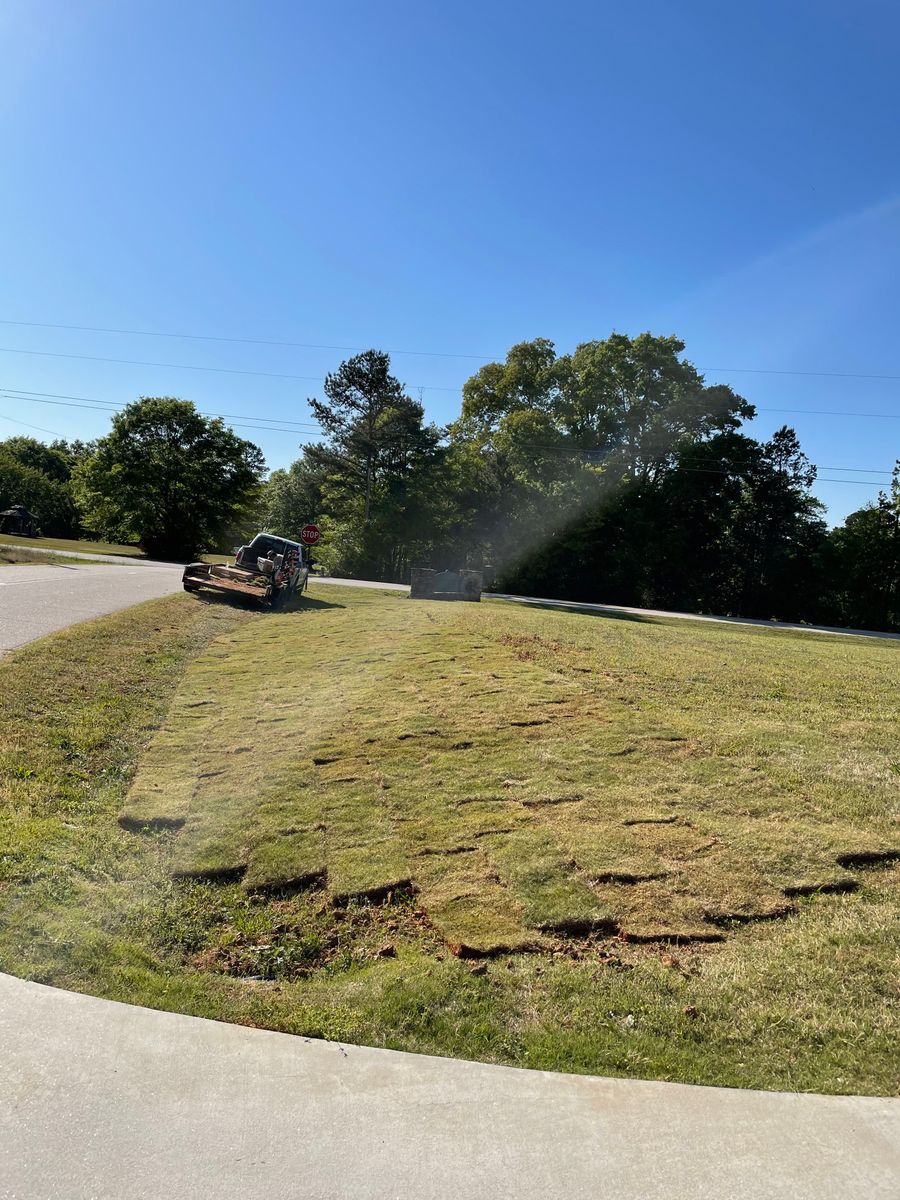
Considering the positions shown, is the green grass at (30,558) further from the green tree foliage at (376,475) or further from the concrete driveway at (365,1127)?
the concrete driveway at (365,1127)

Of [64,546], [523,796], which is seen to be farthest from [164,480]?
[523,796]

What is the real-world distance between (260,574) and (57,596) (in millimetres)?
4204

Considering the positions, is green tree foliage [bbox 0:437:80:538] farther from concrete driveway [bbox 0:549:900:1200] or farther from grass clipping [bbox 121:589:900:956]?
concrete driveway [bbox 0:549:900:1200]

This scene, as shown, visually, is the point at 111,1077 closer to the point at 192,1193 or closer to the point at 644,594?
the point at 192,1193

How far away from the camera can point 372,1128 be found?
208 centimetres

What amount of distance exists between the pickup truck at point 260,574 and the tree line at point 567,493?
23508 mm

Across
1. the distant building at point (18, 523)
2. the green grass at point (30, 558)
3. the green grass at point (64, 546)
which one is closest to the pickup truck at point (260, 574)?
the green grass at point (30, 558)

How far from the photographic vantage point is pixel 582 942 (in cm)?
316

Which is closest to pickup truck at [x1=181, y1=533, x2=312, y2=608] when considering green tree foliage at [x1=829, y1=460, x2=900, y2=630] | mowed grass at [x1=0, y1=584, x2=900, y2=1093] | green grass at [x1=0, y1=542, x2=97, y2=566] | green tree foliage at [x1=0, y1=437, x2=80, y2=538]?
mowed grass at [x1=0, y1=584, x2=900, y2=1093]

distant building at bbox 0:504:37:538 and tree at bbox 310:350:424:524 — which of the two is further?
distant building at bbox 0:504:37:538

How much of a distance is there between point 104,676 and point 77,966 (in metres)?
5.45

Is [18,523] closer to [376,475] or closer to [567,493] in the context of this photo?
[376,475]

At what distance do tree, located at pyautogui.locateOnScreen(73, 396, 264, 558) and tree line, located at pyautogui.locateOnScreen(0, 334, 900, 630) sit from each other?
5.2 inches

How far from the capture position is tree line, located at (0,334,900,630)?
3962cm
